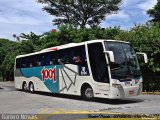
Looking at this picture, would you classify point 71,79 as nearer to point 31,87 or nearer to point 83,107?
point 83,107

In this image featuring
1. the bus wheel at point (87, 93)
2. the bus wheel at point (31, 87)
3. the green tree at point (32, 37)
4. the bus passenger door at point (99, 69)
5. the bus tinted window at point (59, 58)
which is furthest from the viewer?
the green tree at point (32, 37)

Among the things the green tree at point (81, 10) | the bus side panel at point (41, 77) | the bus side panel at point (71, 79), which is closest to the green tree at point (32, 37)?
the green tree at point (81, 10)

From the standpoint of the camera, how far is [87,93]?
1880 centimetres

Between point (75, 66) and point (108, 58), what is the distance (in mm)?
3061

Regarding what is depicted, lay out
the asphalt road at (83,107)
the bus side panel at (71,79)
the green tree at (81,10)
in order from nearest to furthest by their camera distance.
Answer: the asphalt road at (83,107) → the bus side panel at (71,79) → the green tree at (81,10)

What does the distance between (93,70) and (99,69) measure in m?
0.48

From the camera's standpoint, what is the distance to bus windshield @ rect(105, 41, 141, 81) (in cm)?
1698

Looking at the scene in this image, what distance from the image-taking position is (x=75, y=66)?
64.3 ft

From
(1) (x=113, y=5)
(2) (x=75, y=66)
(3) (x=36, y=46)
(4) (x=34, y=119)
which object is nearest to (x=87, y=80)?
(2) (x=75, y=66)

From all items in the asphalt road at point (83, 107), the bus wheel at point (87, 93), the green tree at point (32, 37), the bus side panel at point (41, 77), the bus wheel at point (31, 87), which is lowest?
the asphalt road at point (83, 107)

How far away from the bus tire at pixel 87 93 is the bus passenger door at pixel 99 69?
0.65 metres

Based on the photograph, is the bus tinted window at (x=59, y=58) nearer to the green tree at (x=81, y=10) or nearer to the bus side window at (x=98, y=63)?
the bus side window at (x=98, y=63)

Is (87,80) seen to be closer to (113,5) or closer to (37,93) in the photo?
(37,93)

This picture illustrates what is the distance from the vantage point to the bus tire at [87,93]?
18.5m
